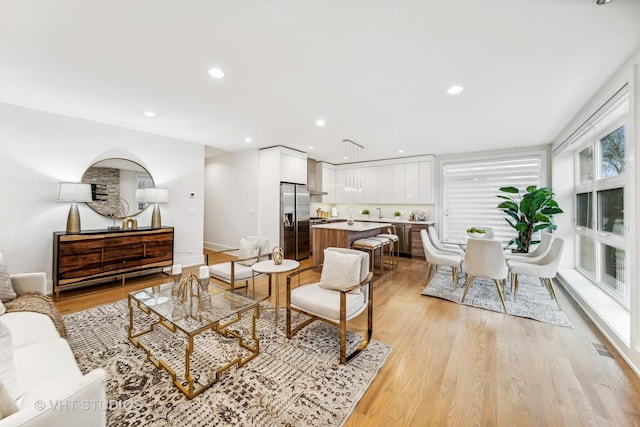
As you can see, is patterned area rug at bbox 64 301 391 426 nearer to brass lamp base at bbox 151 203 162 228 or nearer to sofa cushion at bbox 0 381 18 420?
sofa cushion at bbox 0 381 18 420

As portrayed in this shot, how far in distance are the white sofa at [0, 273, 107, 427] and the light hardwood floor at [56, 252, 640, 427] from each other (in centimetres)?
134

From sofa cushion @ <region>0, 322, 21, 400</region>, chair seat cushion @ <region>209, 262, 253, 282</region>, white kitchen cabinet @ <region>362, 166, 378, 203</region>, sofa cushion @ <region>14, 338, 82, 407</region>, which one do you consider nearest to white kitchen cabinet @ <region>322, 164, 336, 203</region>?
white kitchen cabinet @ <region>362, 166, 378, 203</region>

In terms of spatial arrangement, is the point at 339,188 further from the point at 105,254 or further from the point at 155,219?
the point at 105,254

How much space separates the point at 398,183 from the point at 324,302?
5.16 metres

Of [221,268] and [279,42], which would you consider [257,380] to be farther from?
[279,42]

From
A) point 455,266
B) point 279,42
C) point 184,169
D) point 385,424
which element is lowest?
point 385,424

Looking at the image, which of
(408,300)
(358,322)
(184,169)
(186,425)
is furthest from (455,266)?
(184,169)

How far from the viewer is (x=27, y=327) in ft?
5.66

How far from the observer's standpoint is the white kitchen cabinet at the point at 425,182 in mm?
6074

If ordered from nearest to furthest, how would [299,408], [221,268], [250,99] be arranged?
1. [299,408]
2. [250,99]
3. [221,268]

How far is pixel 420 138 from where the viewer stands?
15.5ft

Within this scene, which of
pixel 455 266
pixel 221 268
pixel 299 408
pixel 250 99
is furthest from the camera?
pixel 455 266

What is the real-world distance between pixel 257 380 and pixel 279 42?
2.66 m

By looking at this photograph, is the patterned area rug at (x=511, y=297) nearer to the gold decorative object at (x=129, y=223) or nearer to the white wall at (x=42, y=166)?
the gold decorative object at (x=129, y=223)
